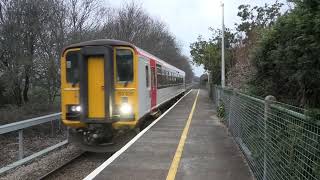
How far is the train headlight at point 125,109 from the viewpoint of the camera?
41.4ft

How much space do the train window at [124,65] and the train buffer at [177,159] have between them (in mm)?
1727

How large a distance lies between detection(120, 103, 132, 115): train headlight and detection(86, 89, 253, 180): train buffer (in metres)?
0.82

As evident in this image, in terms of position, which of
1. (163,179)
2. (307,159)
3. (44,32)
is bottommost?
(163,179)

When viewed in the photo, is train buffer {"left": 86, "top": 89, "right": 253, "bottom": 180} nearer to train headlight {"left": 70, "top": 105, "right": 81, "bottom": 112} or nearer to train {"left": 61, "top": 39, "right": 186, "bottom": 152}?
train {"left": 61, "top": 39, "right": 186, "bottom": 152}

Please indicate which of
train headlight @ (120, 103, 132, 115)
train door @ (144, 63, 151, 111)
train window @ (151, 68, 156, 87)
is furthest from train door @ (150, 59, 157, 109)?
train headlight @ (120, 103, 132, 115)

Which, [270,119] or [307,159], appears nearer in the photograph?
[307,159]

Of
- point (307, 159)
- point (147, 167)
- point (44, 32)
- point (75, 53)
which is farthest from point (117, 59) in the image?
point (44, 32)

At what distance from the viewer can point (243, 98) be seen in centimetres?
992

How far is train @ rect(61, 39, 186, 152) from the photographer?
12477mm

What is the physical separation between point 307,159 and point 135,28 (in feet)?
158

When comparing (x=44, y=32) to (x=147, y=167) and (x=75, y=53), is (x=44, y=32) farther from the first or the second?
(x=147, y=167)

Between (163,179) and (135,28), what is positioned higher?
(135,28)

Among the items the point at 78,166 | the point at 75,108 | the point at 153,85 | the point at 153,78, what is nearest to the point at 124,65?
the point at 75,108

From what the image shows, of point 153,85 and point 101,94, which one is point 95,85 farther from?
point 153,85
